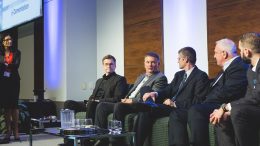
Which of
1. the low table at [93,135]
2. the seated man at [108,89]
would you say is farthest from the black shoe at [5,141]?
the low table at [93,135]

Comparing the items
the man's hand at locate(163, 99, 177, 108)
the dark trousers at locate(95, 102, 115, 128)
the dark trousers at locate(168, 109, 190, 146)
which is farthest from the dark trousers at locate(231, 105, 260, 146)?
the dark trousers at locate(95, 102, 115, 128)

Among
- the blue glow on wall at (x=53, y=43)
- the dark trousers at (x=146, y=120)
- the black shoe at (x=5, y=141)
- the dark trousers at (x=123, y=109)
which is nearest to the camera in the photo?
the dark trousers at (x=146, y=120)

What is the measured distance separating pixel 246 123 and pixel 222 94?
470 millimetres

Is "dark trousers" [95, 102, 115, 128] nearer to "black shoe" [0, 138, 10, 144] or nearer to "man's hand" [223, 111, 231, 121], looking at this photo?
"black shoe" [0, 138, 10, 144]

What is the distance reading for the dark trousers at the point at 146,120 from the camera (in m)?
3.52

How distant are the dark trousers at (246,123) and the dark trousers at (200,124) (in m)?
0.37

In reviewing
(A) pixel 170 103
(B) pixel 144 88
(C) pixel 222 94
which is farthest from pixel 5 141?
(C) pixel 222 94

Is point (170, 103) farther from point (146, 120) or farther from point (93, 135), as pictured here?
point (93, 135)

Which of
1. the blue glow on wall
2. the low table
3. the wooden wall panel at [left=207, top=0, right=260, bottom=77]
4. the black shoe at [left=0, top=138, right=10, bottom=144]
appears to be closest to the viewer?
the low table

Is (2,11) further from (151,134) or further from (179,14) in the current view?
(151,134)

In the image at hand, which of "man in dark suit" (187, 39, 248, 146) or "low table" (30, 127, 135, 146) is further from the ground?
"man in dark suit" (187, 39, 248, 146)

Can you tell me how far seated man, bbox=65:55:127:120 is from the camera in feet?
14.1

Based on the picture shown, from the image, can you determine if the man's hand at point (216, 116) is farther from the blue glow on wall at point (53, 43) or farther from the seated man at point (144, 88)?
the blue glow on wall at point (53, 43)

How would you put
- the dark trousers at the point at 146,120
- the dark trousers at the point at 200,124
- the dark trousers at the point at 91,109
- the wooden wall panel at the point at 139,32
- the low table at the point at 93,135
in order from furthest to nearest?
the wooden wall panel at the point at 139,32, the dark trousers at the point at 91,109, the dark trousers at the point at 146,120, the dark trousers at the point at 200,124, the low table at the point at 93,135
